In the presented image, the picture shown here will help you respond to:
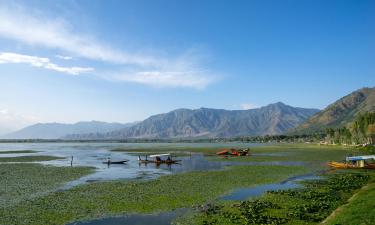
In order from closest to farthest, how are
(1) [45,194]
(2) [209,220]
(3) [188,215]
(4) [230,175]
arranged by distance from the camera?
1. (2) [209,220]
2. (3) [188,215]
3. (1) [45,194]
4. (4) [230,175]

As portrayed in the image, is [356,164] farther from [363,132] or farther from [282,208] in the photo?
[363,132]

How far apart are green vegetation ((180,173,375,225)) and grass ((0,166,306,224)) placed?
16.4ft

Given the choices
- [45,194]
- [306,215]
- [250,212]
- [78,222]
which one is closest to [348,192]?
[306,215]

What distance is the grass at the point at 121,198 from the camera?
102 feet

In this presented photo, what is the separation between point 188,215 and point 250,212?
214 inches

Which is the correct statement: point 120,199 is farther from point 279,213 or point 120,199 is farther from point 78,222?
point 279,213

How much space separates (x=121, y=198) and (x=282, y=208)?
17.5 m

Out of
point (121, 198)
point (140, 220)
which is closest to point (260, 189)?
point (121, 198)

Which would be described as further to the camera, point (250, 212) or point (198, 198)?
point (198, 198)

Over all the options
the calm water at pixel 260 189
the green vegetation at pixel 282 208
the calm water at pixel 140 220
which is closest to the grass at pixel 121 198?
the calm water at pixel 140 220

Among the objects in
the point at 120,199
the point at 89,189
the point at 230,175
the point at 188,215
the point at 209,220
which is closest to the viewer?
the point at 209,220

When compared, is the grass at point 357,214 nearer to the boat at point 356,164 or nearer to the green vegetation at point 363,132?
the boat at point 356,164

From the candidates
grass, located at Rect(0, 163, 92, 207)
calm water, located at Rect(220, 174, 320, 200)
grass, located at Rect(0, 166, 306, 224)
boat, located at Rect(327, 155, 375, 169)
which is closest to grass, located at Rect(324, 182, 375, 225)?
calm water, located at Rect(220, 174, 320, 200)

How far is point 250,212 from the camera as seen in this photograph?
30.3 meters
